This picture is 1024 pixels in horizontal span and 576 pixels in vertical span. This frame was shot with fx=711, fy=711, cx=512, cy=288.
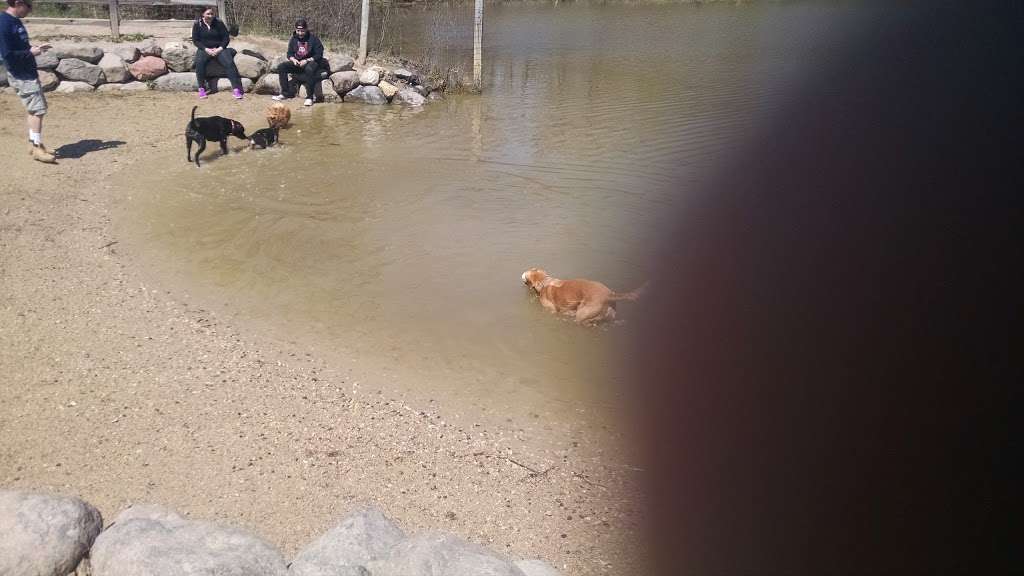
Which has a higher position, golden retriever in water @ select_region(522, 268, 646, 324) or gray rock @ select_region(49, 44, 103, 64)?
gray rock @ select_region(49, 44, 103, 64)

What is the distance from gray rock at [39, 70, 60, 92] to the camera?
13695mm

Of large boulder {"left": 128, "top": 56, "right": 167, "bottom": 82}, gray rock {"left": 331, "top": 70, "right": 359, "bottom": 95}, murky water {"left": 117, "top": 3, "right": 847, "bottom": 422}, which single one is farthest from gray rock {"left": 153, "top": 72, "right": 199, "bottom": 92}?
murky water {"left": 117, "top": 3, "right": 847, "bottom": 422}

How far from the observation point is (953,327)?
539 centimetres

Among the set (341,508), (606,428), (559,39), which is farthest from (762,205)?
(559,39)

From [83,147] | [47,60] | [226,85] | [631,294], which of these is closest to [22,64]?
[83,147]

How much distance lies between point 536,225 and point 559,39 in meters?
15.5

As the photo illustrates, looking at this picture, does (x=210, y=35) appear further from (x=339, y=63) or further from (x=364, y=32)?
(x=364, y=32)

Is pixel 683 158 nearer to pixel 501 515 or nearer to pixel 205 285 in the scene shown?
pixel 205 285

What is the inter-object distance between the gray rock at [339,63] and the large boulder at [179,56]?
278cm

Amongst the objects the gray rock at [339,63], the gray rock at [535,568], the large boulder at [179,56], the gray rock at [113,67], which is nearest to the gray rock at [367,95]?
the gray rock at [339,63]

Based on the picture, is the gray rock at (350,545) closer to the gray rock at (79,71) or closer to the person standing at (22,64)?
the person standing at (22,64)

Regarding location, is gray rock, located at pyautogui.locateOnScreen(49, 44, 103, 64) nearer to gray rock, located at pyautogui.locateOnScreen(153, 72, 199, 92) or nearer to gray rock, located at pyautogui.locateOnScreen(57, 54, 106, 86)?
gray rock, located at pyautogui.locateOnScreen(57, 54, 106, 86)

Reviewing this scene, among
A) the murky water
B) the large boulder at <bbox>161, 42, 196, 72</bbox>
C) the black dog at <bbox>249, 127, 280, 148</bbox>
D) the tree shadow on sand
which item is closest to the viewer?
the murky water

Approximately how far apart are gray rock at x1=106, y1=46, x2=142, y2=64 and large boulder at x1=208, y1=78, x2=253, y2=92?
171 centimetres
